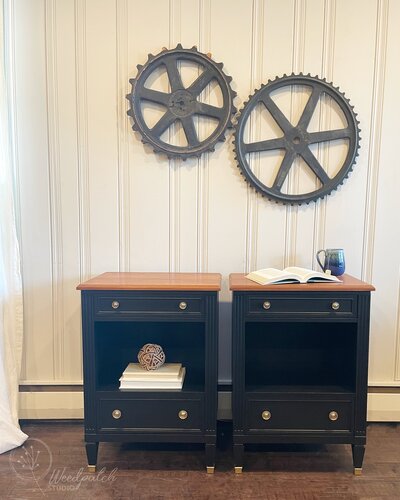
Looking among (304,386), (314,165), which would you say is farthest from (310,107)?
(304,386)

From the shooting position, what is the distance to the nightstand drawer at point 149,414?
1646mm

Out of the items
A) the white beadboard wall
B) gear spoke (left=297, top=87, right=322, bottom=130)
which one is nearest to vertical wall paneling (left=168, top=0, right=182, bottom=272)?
the white beadboard wall

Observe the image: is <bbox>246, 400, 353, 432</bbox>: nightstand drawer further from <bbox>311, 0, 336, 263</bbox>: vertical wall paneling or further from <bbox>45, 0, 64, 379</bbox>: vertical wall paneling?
<bbox>45, 0, 64, 379</bbox>: vertical wall paneling

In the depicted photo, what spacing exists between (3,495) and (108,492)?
1.41 feet

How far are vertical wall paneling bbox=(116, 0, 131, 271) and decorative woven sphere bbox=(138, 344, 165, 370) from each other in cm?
50

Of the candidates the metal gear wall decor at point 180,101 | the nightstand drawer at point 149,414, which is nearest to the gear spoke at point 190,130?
the metal gear wall decor at point 180,101

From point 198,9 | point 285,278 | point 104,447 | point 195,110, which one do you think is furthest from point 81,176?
point 104,447

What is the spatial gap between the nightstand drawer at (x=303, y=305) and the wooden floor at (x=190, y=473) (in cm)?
74

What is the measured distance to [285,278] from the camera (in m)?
1.61

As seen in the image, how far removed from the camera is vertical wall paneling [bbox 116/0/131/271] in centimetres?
194

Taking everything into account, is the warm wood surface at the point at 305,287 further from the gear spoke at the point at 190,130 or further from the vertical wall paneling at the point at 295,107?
the gear spoke at the point at 190,130

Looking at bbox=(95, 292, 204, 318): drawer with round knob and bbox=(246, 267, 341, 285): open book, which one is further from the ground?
bbox=(246, 267, 341, 285): open book

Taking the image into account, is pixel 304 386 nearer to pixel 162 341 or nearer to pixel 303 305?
pixel 303 305

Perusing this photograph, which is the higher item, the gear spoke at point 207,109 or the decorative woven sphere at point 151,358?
the gear spoke at point 207,109
